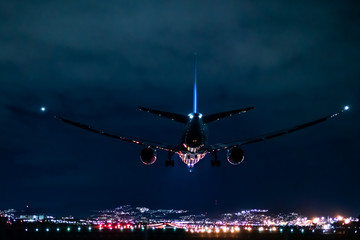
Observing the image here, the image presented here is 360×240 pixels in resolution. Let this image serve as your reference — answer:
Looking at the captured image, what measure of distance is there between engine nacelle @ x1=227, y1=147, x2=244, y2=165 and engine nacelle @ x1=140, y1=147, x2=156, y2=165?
7926 millimetres

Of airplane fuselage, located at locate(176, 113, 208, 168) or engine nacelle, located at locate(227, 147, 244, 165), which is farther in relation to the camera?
engine nacelle, located at locate(227, 147, 244, 165)

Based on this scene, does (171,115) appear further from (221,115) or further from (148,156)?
(148,156)

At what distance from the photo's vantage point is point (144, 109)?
3384 centimetres

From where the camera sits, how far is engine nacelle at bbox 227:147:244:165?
37.2 metres

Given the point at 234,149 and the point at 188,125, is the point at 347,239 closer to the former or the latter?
the point at 234,149

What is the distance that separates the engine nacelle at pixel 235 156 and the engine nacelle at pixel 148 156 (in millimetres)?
7926

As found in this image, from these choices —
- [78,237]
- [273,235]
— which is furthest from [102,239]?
[273,235]

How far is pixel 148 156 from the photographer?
1528 inches

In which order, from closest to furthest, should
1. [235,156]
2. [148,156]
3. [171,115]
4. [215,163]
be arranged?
[171,115] < [235,156] < [148,156] < [215,163]

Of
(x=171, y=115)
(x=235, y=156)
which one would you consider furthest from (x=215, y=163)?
(x=171, y=115)

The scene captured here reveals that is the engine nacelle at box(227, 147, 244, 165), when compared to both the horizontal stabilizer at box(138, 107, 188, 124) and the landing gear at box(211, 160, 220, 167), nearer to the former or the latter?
the landing gear at box(211, 160, 220, 167)

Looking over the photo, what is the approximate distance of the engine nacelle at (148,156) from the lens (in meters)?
38.8

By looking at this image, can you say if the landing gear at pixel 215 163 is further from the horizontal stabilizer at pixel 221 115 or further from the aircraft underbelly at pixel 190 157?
the horizontal stabilizer at pixel 221 115

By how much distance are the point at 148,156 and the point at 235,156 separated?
9.08 m
